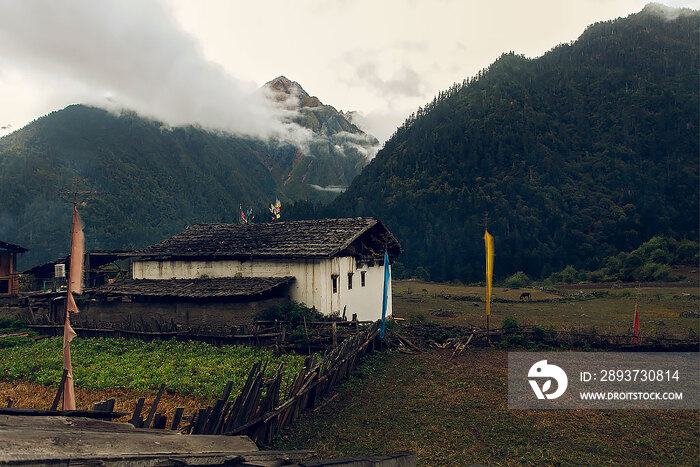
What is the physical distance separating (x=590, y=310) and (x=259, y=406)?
32.8m

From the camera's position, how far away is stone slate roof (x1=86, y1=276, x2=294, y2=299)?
21.4m

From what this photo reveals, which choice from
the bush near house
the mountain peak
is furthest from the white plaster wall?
the mountain peak

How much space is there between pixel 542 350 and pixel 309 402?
12.7 metres

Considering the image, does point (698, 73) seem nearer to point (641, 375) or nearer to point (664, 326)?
point (664, 326)

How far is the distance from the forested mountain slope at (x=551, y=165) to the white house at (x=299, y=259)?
168 feet

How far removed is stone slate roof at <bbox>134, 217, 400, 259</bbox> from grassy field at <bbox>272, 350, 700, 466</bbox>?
10.3 meters

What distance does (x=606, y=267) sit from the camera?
2746 inches

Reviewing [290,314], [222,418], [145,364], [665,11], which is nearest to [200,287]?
[290,314]

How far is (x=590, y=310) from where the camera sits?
3491 cm

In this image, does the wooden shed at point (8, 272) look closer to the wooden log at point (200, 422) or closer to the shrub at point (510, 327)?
the shrub at point (510, 327)

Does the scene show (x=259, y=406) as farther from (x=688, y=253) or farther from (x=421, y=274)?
(x=688, y=253)

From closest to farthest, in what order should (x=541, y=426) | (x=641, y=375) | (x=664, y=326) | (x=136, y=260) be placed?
(x=541, y=426) → (x=641, y=375) → (x=664, y=326) → (x=136, y=260)

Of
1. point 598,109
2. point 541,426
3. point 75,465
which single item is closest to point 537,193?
point 598,109

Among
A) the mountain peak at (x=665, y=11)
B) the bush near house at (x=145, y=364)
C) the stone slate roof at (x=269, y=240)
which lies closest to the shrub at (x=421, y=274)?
the stone slate roof at (x=269, y=240)
